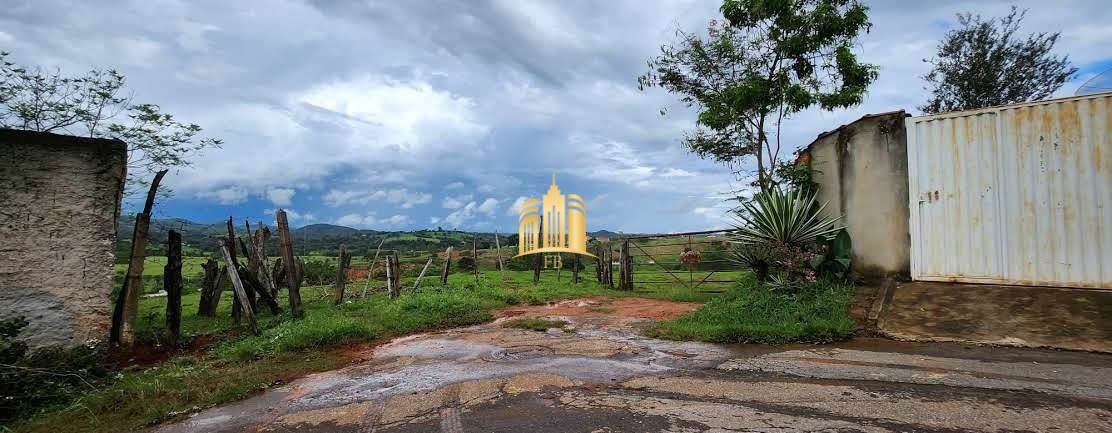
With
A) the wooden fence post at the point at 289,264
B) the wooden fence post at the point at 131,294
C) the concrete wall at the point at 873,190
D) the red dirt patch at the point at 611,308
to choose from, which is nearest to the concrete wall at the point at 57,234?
the wooden fence post at the point at 131,294

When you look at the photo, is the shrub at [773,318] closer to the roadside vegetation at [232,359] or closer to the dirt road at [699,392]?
the dirt road at [699,392]

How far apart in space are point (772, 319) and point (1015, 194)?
3351 mm

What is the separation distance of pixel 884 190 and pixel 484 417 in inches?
272


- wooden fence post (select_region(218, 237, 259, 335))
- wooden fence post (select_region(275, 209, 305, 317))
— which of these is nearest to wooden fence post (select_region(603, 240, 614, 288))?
wooden fence post (select_region(275, 209, 305, 317))

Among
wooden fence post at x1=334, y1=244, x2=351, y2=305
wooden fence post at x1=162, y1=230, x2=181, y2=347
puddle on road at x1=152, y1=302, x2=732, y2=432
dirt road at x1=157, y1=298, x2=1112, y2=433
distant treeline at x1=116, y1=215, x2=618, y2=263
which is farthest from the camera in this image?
distant treeline at x1=116, y1=215, x2=618, y2=263

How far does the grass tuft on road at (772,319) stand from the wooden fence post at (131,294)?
6.53 m

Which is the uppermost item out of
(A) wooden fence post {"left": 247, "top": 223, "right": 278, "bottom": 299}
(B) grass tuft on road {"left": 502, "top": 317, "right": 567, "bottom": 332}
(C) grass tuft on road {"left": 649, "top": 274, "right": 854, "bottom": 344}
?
(A) wooden fence post {"left": 247, "top": 223, "right": 278, "bottom": 299}

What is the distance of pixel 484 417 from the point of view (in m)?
3.71

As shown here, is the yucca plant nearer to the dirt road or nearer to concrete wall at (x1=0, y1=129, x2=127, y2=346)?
the dirt road

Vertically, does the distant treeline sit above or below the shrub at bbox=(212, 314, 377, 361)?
above

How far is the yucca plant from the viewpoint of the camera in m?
8.03

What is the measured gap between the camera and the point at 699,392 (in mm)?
4055

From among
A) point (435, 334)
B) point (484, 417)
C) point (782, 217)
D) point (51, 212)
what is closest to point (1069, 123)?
point (782, 217)

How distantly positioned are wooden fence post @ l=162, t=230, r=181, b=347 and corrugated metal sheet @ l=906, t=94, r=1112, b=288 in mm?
10024
